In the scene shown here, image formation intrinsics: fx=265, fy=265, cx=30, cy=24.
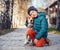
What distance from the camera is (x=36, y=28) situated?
29.0 ft

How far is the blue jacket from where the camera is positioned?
336 inches

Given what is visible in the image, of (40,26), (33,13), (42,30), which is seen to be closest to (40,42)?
(42,30)

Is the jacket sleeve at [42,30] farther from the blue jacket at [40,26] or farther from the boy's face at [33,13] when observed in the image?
the boy's face at [33,13]

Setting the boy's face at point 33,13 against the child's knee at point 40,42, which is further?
the boy's face at point 33,13

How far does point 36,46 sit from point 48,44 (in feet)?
1.74

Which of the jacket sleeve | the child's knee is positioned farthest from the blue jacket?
the child's knee

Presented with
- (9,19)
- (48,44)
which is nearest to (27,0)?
(9,19)

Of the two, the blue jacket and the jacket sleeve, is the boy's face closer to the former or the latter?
the blue jacket

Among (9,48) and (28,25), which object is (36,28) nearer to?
(28,25)

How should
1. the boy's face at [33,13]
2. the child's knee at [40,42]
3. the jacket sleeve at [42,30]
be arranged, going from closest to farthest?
the jacket sleeve at [42,30] < the child's knee at [40,42] < the boy's face at [33,13]

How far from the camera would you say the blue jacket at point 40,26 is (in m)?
8.52

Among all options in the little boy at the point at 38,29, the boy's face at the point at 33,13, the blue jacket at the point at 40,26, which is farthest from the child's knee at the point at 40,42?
the boy's face at the point at 33,13

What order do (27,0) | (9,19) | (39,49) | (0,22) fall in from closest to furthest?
(39,49), (0,22), (9,19), (27,0)

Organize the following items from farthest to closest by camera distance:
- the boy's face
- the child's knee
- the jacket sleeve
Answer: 1. the boy's face
2. the child's knee
3. the jacket sleeve
